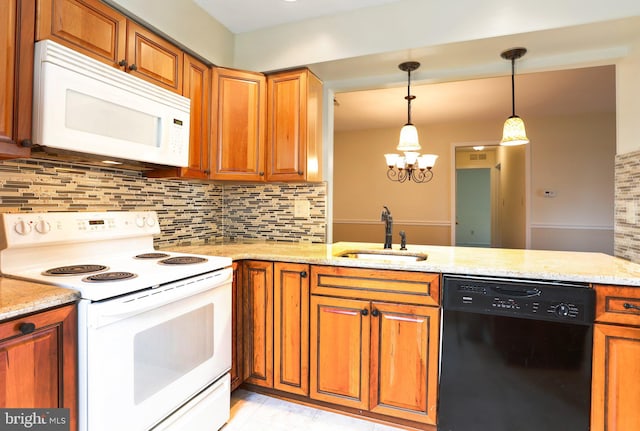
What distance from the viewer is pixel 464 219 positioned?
8.95 m

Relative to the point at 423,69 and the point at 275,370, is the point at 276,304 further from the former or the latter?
the point at 423,69

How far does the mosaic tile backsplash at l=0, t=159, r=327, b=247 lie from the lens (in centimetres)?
161

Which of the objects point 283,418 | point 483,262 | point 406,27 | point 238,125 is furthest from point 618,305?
point 238,125

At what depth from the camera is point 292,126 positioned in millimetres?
2342

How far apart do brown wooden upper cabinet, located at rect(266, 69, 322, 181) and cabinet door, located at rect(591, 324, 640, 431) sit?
1.77 meters

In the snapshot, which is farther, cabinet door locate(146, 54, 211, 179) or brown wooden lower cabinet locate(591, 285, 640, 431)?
cabinet door locate(146, 54, 211, 179)

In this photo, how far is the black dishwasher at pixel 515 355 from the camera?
1492mm

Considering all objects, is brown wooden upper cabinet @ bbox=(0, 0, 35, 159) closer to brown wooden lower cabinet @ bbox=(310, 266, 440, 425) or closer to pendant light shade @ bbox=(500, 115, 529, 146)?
brown wooden lower cabinet @ bbox=(310, 266, 440, 425)

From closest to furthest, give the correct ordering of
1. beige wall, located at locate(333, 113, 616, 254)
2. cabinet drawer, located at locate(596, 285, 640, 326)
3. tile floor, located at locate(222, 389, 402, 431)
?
cabinet drawer, located at locate(596, 285, 640, 326)
tile floor, located at locate(222, 389, 402, 431)
beige wall, located at locate(333, 113, 616, 254)

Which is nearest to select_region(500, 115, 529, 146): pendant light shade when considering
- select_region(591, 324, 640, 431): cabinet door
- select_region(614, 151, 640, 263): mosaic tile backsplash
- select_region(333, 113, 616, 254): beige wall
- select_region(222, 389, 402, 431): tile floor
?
select_region(614, 151, 640, 263): mosaic tile backsplash

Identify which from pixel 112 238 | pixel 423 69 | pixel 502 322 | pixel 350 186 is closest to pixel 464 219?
pixel 350 186

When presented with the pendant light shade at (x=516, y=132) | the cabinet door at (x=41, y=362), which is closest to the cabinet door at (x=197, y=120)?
the cabinet door at (x=41, y=362)

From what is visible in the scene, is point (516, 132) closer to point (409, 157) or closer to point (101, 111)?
point (409, 157)

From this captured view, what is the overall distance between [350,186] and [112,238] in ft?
14.0
